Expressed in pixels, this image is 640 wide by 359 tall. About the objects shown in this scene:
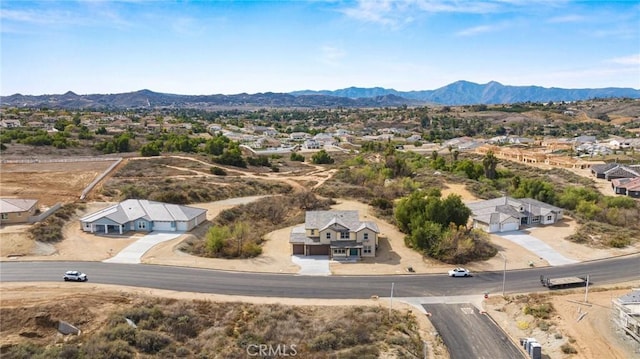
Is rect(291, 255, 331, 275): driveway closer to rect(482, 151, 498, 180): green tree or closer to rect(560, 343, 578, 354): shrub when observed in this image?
rect(560, 343, 578, 354): shrub

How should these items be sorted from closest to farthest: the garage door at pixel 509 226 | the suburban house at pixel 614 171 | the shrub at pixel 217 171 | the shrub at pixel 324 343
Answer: the shrub at pixel 324 343, the garage door at pixel 509 226, the shrub at pixel 217 171, the suburban house at pixel 614 171

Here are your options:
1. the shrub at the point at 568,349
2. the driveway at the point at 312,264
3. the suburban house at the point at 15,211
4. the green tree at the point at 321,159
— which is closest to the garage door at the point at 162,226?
the suburban house at the point at 15,211

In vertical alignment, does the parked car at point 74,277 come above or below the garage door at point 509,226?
above

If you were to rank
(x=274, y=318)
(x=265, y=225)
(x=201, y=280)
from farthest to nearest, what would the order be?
(x=265, y=225) → (x=201, y=280) → (x=274, y=318)

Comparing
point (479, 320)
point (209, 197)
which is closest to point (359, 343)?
point (479, 320)

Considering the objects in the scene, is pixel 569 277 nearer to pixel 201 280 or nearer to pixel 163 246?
pixel 201 280

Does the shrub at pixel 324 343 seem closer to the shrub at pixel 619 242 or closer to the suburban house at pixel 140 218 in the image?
the suburban house at pixel 140 218
